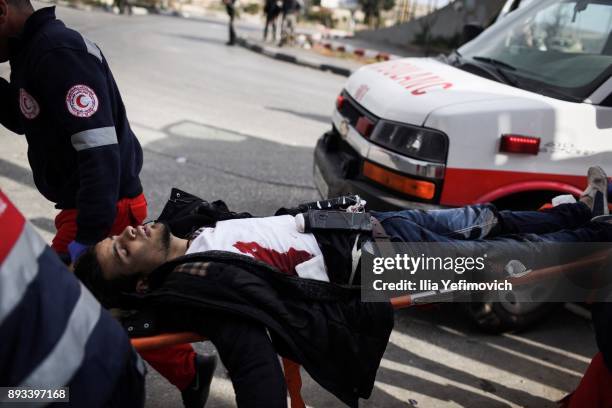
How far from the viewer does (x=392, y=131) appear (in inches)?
128

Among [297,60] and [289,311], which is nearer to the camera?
[289,311]

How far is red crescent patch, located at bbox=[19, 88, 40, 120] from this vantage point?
208 centimetres

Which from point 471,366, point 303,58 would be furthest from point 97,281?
point 303,58

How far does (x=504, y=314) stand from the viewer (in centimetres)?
326

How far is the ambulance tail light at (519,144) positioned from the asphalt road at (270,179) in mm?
1101

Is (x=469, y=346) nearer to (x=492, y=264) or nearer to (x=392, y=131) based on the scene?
(x=492, y=264)

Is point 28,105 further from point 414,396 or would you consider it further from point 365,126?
point 414,396

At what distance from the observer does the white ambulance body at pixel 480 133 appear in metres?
3.06

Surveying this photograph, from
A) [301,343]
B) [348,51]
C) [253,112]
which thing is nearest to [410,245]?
[301,343]

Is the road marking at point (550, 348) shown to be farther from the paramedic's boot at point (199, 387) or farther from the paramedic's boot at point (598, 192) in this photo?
the paramedic's boot at point (199, 387)

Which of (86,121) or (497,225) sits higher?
(86,121)

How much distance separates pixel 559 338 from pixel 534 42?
77.3 inches

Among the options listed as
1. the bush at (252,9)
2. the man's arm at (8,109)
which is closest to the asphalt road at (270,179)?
the man's arm at (8,109)

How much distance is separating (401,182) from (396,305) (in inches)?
47.6
